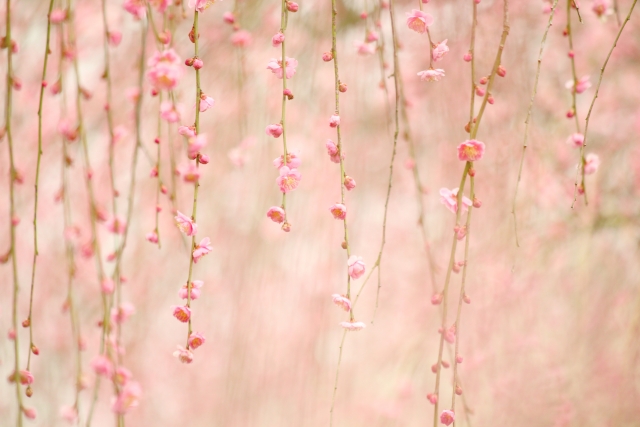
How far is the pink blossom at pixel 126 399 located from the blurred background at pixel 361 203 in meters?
0.84

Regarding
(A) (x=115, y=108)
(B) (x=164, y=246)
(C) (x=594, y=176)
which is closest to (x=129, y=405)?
(A) (x=115, y=108)

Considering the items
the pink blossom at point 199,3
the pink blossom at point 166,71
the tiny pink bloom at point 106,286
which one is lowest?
the tiny pink bloom at point 106,286

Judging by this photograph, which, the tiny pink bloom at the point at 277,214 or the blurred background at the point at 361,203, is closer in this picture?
the tiny pink bloom at the point at 277,214

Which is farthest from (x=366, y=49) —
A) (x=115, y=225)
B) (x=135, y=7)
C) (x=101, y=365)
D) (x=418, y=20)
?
(x=101, y=365)

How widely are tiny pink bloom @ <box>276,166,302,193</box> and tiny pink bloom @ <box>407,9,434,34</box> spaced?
231mm

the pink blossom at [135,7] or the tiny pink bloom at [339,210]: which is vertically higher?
the pink blossom at [135,7]

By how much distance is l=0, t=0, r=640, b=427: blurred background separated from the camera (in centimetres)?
148

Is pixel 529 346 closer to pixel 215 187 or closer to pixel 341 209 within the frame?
pixel 215 187

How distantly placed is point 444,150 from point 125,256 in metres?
0.97

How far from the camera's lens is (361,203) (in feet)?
5.51

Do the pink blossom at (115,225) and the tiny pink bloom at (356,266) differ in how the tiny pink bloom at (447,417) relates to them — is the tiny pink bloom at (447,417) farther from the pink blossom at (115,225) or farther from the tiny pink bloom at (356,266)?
the pink blossom at (115,225)

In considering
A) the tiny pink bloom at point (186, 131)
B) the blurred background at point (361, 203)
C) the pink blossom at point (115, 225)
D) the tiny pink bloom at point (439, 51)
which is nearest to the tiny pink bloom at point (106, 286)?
the pink blossom at point (115, 225)

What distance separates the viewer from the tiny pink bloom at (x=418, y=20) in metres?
0.73

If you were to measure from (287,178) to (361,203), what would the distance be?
0.99 metres
